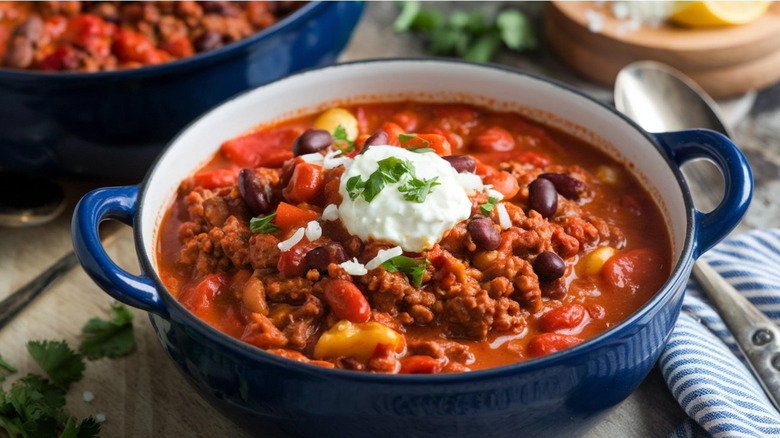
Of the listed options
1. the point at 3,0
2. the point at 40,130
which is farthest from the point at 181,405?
the point at 3,0

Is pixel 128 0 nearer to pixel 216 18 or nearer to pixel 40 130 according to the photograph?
pixel 216 18

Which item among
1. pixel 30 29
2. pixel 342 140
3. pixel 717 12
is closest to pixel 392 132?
pixel 342 140

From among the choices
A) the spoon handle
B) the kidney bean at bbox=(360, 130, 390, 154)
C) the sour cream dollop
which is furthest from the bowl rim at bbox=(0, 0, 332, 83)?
the spoon handle

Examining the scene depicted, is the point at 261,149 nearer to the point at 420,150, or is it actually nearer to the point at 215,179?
the point at 215,179

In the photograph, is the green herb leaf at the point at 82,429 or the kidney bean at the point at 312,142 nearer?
the green herb leaf at the point at 82,429

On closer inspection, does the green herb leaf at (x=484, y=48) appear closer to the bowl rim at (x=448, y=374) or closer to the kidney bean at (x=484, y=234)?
the bowl rim at (x=448, y=374)

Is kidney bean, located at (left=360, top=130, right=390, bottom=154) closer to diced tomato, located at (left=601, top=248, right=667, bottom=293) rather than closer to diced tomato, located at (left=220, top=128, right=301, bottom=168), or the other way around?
diced tomato, located at (left=220, top=128, right=301, bottom=168)

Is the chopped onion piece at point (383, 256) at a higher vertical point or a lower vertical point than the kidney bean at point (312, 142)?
higher

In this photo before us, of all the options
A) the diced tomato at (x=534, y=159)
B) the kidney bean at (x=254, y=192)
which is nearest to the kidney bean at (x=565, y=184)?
the diced tomato at (x=534, y=159)
